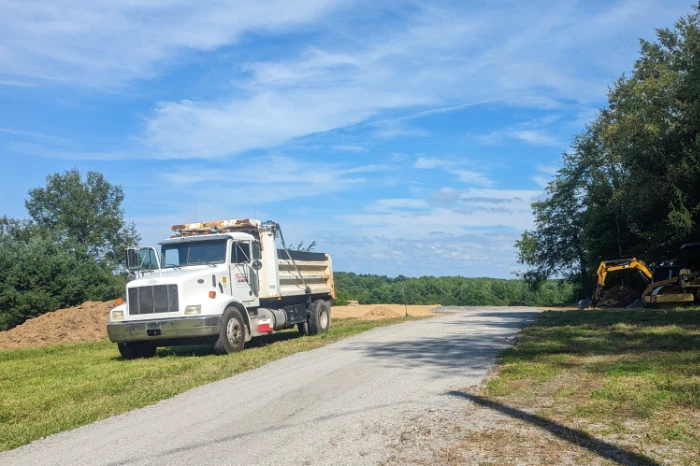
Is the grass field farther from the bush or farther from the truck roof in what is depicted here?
the bush

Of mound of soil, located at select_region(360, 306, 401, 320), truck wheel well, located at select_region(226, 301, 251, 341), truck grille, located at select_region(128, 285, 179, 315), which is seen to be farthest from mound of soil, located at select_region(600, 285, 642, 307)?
truck grille, located at select_region(128, 285, 179, 315)

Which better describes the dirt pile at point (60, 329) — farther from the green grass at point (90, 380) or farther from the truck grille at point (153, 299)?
the truck grille at point (153, 299)

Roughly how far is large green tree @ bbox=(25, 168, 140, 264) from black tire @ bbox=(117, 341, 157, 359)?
44.9m

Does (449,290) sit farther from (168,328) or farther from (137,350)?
(168,328)

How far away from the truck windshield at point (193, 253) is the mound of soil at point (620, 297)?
26.0m

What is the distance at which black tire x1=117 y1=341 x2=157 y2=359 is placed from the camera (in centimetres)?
1522

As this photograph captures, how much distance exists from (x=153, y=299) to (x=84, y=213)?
161ft

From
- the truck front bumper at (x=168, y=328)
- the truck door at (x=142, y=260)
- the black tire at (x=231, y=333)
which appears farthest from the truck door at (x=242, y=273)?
the truck door at (x=142, y=260)

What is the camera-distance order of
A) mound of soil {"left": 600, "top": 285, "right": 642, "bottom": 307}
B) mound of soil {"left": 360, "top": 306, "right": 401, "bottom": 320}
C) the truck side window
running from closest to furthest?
1. the truck side window
2. mound of soil {"left": 360, "top": 306, "right": 401, "bottom": 320}
3. mound of soil {"left": 600, "top": 285, "right": 642, "bottom": 307}

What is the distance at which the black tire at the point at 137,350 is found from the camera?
15.2 meters

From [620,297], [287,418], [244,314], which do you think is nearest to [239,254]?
[244,314]

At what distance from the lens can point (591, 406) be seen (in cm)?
691

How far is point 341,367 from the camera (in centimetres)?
1123

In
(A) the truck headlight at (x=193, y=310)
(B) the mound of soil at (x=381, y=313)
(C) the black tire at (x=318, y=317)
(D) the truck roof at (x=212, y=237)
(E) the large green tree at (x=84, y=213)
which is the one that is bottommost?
(B) the mound of soil at (x=381, y=313)
